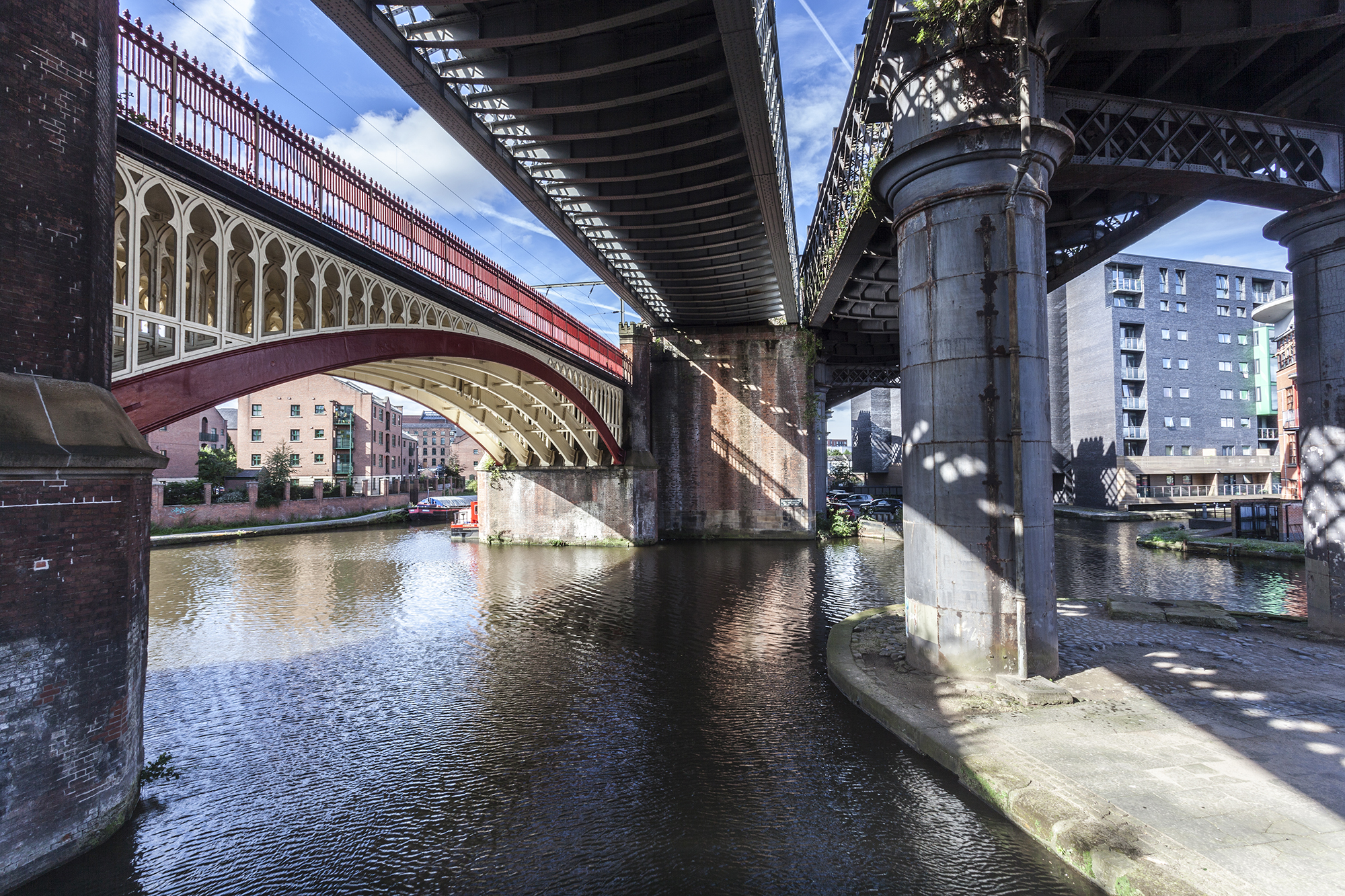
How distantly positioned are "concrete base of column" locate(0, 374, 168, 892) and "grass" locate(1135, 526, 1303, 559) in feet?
85.5

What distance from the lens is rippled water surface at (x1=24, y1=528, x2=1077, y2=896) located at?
470cm

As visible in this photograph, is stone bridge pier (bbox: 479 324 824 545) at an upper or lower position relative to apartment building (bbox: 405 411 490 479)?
lower

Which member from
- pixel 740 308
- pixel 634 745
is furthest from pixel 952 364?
pixel 740 308

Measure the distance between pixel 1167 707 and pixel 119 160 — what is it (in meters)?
11.6

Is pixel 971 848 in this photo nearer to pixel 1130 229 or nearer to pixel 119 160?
pixel 119 160

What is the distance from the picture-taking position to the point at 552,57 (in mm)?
9742

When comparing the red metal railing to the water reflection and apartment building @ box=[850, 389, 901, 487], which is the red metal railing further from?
apartment building @ box=[850, 389, 901, 487]

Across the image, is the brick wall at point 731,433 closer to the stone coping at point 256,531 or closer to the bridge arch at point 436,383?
the bridge arch at point 436,383

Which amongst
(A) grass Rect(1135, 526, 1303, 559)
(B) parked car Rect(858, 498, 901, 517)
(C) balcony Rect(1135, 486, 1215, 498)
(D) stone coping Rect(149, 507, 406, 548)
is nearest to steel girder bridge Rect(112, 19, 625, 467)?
(D) stone coping Rect(149, 507, 406, 548)

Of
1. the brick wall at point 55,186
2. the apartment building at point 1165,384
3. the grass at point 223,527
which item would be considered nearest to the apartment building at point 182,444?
the grass at point 223,527

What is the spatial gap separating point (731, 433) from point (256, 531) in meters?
22.6

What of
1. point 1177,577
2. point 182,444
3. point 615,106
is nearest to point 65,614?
point 615,106

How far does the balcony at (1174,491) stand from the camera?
133 feet

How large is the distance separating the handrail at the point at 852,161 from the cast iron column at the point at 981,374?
1.68 meters
